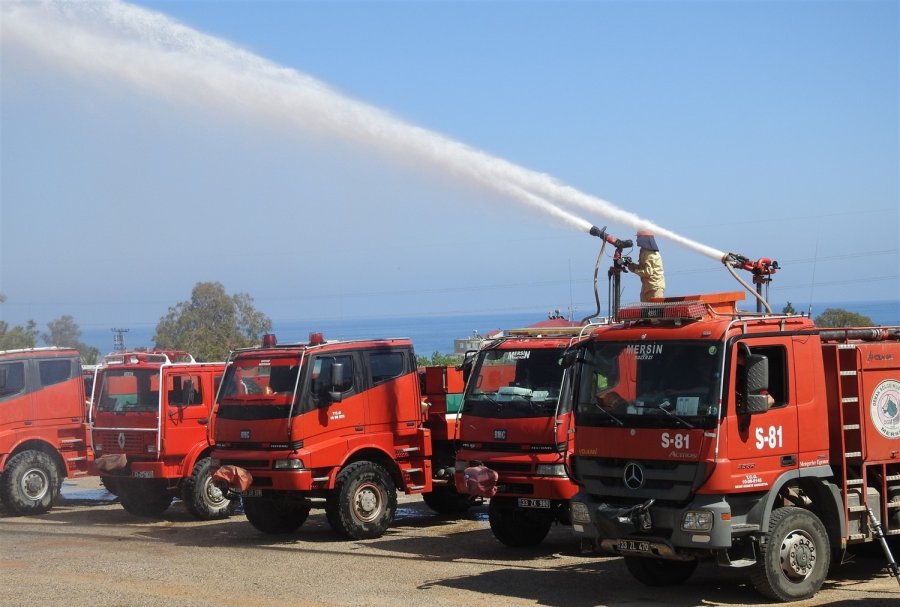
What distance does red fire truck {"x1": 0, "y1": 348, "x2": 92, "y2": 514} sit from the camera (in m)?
20.1

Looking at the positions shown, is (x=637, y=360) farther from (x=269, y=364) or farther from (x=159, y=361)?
(x=159, y=361)

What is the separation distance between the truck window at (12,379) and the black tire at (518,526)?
10.1 metres

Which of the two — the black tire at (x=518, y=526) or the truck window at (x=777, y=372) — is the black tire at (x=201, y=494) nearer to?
the black tire at (x=518, y=526)

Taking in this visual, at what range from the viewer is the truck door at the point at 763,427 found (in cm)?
1091

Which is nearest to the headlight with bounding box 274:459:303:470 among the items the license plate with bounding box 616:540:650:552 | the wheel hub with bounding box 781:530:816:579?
the license plate with bounding box 616:540:650:552

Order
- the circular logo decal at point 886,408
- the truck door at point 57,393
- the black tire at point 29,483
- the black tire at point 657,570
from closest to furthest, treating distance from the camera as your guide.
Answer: the circular logo decal at point 886,408, the black tire at point 657,570, the black tire at point 29,483, the truck door at point 57,393

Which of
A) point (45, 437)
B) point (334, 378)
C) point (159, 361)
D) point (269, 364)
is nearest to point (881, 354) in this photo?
point (334, 378)

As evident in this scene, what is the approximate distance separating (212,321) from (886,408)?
39310 mm

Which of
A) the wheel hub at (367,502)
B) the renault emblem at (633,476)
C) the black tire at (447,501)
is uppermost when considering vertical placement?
the renault emblem at (633,476)

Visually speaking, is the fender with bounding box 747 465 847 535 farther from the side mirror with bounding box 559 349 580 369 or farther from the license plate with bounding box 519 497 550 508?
the license plate with bounding box 519 497 550 508

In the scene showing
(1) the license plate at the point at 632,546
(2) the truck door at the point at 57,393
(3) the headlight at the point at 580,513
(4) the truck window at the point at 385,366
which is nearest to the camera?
(1) the license plate at the point at 632,546

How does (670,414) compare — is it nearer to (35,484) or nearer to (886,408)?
(886,408)

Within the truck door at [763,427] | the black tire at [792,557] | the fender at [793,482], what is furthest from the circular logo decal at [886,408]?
the black tire at [792,557]

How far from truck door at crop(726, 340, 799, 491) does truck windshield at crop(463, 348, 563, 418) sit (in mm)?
3749
